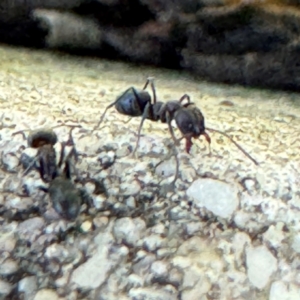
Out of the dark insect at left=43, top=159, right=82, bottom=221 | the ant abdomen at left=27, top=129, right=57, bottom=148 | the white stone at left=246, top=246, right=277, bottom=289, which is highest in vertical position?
the ant abdomen at left=27, top=129, right=57, bottom=148

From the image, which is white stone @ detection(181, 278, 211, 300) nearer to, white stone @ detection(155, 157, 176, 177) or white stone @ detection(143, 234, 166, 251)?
white stone @ detection(143, 234, 166, 251)

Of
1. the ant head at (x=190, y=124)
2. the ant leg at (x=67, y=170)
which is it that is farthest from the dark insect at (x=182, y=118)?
the ant leg at (x=67, y=170)

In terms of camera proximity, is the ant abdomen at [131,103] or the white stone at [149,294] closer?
the white stone at [149,294]

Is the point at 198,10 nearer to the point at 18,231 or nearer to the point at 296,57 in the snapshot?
the point at 296,57

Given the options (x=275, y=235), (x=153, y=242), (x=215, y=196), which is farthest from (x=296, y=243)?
(x=153, y=242)

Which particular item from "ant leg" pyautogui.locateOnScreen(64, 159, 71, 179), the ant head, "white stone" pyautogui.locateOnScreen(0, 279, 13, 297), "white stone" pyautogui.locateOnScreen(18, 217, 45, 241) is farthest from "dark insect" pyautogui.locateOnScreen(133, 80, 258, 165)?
"white stone" pyautogui.locateOnScreen(0, 279, 13, 297)

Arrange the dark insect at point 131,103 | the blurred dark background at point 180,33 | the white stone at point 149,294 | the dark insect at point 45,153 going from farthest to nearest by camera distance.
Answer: the blurred dark background at point 180,33 → the dark insect at point 131,103 → the dark insect at point 45,153 → the white stone at point 149,294

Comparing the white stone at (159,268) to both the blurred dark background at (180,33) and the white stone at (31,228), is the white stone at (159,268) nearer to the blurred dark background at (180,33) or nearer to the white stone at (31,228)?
the white stone at (31,228)
